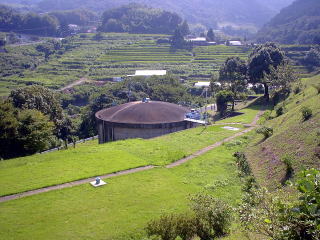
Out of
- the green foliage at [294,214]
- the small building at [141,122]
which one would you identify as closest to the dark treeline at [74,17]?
the small building at [141,122]

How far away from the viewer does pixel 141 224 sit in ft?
45.3

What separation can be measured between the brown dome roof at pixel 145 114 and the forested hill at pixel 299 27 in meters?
60.3

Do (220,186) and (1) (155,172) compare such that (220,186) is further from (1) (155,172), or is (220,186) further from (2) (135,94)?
(2) (135,94)

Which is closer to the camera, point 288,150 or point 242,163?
point 288,150

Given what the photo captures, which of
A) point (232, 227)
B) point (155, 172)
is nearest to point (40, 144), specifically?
point (155, 172)

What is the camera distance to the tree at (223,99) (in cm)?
4207

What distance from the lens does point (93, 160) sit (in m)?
22.5

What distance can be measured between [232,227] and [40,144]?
2000cm

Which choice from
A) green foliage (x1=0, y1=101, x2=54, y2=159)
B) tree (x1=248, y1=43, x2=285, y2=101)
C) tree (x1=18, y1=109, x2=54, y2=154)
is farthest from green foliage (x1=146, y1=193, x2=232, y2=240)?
tree (x1=248, y1=43, x2=285, y2=101)

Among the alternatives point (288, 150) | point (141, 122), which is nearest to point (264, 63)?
point (141, 122)

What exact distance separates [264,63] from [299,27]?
76.9m

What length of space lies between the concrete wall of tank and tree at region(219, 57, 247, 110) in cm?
1323

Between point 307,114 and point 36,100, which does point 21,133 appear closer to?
point 36,100

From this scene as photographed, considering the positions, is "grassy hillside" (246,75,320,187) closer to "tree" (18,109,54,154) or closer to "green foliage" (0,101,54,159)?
"tree" (18,109,54,154)
